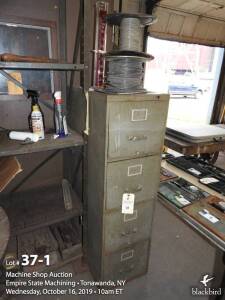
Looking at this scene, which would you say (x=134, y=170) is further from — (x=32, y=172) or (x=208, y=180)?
(x=32, y=172)

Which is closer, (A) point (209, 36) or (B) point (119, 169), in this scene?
(B) point (119, 169)

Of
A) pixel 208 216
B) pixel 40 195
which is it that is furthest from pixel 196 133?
pixel 40 195

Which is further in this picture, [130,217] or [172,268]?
[172,268]

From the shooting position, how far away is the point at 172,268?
5.24ft

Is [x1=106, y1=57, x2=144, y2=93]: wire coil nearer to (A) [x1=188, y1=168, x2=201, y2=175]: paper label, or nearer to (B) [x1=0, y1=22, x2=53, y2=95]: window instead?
(B) [x1=0, y1=22, x2=53, y2=95]: window

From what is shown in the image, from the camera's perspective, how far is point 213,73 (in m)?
2.67

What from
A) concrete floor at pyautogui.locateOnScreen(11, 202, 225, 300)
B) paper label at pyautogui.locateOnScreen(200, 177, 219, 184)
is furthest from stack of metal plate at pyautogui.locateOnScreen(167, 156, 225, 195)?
concrete floor at pyautogui.locateOnScreen(11, 202, 225, 300)

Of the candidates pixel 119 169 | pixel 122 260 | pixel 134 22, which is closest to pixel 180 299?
pixel 122 260

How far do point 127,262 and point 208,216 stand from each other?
626 millimetres

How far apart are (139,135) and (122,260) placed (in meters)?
0.84

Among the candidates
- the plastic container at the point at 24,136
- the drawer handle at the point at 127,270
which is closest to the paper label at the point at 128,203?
the drawer handle at the point at 127,270

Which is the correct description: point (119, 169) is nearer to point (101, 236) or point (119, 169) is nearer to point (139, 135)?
point (139, 135)

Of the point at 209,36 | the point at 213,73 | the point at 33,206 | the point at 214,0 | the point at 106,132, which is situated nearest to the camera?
the point at 106,132

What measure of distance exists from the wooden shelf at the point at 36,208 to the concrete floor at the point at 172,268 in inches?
19.7
